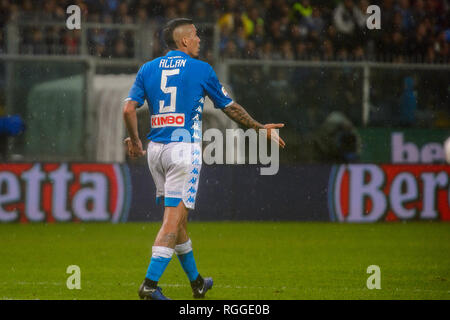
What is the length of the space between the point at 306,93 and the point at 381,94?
1201 mm

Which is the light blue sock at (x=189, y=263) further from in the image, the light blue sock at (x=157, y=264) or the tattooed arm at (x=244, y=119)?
the tattooed arm at (x=244, y=119)

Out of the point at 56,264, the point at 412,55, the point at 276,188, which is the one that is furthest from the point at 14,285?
the point at 412,55

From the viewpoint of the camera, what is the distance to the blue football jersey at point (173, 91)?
6.25 meters

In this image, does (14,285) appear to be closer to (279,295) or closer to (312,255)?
(279,295)

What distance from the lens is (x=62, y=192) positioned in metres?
12.9

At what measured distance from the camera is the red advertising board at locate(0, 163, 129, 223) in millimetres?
12844

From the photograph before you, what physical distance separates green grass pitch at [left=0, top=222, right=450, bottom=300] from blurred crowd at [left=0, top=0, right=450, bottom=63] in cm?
291

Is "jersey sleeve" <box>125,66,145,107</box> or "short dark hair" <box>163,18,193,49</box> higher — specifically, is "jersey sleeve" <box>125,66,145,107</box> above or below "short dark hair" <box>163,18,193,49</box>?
below

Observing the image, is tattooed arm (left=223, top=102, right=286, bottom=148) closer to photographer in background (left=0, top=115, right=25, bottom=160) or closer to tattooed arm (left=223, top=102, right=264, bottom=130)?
tattooed arm (left=223, top=102, right=264, bottom=130)

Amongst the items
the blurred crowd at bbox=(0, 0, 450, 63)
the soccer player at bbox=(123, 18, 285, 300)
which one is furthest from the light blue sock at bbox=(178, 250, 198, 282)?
the blurred crowd at bbox=(0, 0, 450, 63)

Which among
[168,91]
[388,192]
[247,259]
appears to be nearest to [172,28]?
[168,91]

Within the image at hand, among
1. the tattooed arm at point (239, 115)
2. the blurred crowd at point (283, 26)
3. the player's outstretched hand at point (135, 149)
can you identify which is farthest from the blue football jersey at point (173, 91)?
the blurred crowd at point (283, 26)

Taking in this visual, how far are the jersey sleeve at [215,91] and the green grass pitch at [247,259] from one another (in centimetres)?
141

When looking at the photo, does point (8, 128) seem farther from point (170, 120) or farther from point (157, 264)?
point (157, 264)
